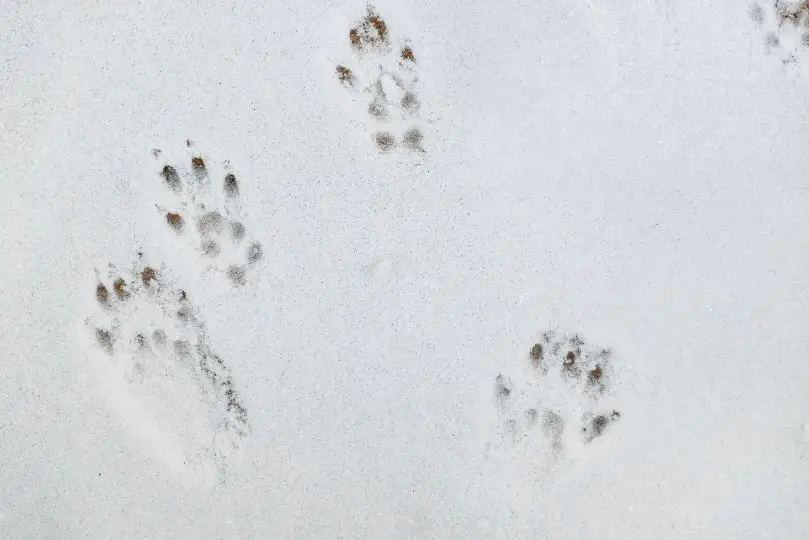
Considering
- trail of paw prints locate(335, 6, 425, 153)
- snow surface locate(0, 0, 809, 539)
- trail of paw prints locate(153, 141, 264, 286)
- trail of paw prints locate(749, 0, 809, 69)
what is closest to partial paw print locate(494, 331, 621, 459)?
snow surface locate(0, 0, 809, 539)

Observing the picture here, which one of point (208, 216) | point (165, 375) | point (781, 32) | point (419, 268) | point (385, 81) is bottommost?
point (165, 375)

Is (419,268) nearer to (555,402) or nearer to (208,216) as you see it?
(555,402)

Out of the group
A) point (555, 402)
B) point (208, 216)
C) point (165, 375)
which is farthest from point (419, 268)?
point (165, 375)

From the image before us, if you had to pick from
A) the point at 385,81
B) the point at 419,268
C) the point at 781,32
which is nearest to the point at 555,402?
the point at 419,268

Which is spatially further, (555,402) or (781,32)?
(781,32)

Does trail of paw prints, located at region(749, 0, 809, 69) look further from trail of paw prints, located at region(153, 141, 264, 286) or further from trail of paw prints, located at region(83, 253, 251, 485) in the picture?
trail of paw prints, located at region(83, 253, 251, 485)

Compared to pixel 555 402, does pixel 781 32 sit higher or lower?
higher

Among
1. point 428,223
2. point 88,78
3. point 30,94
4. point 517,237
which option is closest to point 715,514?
point 517,237
